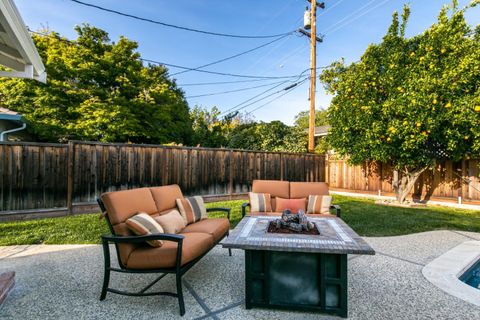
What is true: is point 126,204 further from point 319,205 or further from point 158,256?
point 319,205

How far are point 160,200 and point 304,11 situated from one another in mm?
9148

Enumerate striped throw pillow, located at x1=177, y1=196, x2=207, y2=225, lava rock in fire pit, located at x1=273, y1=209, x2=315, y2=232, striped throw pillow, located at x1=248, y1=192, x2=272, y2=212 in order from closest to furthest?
1. lava rock in fire pit, located at x1=273, y1=209, x2=315, y2=232
2. striped throw pillow, located at x1=177, y1=196, x2=207, y2=225
3. striped throw pillow, located at x1=248, y1=192, x2=272, y2=212

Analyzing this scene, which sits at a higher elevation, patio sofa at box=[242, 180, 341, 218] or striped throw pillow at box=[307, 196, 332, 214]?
patio sofa at box=[242, 180, 341, 218]

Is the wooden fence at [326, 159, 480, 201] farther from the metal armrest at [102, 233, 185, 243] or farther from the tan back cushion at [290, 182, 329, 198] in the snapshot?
the metal armrest at [102, 233, 185, 243]

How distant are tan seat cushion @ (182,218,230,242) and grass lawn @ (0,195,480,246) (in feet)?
4.96

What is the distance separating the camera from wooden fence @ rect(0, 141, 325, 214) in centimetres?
482

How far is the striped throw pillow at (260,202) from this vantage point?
13.5 feet

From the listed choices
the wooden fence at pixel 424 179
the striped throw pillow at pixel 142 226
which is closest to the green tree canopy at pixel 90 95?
the wooden fence at pixel 424 179

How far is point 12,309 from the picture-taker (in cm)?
210

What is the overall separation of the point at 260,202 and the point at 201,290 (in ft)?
6.38

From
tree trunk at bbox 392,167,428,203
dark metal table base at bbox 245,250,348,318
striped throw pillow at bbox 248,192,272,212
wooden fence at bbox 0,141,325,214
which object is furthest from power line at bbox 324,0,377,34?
dark metal table base at bbox 245,250,348,318

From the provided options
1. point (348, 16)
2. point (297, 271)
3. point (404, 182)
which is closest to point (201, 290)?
point (297, 271)

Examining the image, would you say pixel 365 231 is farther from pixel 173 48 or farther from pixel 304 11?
pixel 173 48

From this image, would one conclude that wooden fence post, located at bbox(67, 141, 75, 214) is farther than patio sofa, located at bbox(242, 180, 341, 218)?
Yes
